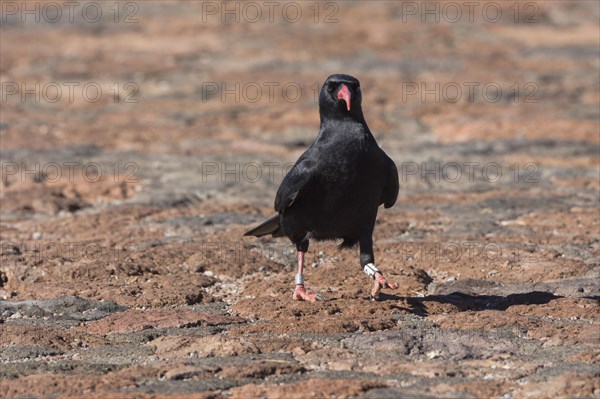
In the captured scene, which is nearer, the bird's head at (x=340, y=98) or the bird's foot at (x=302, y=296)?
the bird's foot at (x=302, y=296)

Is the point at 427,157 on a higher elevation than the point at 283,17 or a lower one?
lower

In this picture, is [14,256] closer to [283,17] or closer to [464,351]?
[464,351]

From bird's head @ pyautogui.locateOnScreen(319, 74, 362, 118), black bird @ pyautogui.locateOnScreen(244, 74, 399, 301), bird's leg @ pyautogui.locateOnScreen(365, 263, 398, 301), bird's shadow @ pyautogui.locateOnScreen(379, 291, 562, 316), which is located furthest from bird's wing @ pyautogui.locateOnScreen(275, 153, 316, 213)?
bird's shadow @ pyautogui.locateOnScreen(379, 291, 562, 316)

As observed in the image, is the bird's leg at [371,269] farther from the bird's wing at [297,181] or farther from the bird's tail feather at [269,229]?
the bird's tail feather at [269,229]

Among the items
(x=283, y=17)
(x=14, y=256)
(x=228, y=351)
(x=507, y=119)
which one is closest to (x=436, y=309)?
(x=228, y=351)

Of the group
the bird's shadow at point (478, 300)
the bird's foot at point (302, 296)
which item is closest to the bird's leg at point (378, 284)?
the bird's shadow at point (478, 300)

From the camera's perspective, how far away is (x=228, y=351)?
5477 millimetres

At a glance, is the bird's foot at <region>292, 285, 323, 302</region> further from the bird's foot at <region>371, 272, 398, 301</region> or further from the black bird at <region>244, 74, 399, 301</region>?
the bird's foot at <region>371, 272, 398, 301</region>

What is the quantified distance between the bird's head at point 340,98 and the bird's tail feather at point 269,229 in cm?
88

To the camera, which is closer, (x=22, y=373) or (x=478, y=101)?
(x=22, y=373)

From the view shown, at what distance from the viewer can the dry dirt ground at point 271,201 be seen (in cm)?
535

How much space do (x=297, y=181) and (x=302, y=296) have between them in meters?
0.69

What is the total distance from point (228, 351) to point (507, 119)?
8.06 m

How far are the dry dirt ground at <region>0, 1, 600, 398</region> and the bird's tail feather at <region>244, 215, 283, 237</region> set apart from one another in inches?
9.2
